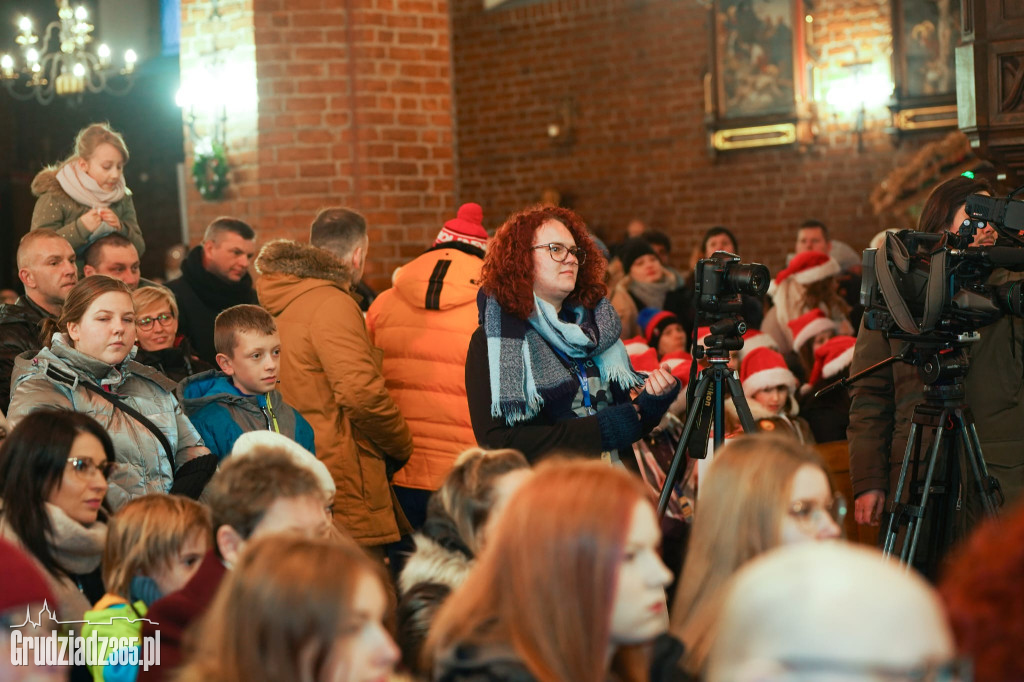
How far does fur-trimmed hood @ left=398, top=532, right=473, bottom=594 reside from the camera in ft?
7.64

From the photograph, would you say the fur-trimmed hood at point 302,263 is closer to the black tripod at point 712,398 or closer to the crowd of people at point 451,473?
the crowd of people at point 451,473

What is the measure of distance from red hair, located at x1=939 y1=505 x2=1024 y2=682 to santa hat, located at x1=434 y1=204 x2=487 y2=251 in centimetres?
307

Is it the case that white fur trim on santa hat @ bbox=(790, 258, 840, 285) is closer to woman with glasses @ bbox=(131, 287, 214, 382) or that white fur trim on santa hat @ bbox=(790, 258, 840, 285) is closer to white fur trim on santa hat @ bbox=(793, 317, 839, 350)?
white fur trim on santa hat @ bbox=(793, 317, 839, 350)

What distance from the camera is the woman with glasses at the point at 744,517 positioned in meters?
1.98

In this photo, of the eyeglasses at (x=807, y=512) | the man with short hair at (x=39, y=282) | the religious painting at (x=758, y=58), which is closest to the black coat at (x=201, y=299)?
the man with short hair at (x=39, y=282)

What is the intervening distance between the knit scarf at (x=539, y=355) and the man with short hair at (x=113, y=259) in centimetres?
179

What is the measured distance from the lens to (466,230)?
420 cm

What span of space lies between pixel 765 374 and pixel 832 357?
55 centimetres

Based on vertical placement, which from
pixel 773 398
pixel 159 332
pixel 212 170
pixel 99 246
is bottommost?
pixel 773 398

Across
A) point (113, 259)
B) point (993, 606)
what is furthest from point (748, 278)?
point (113, 259)

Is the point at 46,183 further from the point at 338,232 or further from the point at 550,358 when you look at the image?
the point at 550,358

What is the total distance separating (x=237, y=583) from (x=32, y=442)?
1.26 meters

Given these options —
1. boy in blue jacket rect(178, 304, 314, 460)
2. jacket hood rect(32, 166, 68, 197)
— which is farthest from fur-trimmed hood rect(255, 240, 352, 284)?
jacket hood rect(32, 166, 68, 197)

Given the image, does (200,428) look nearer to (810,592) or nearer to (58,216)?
(58,216)
